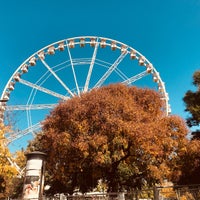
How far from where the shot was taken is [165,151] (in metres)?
14.8

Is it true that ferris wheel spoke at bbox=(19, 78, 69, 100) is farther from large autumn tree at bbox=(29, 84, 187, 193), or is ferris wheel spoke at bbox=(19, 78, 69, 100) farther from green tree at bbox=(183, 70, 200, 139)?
green tree at bbox=(183, 70, 200, 139)

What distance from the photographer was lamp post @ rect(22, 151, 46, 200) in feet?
34.9

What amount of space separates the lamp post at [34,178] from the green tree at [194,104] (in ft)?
35.3

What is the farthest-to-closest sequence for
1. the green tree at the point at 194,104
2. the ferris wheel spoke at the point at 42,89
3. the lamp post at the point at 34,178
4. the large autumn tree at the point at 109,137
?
1. the ferris wheel spoke at the point at 42,89
2. the green tree at the point at 194,104
3. the large autumn tree at the point at 109,137
4. the lamp post at the point at 34,178

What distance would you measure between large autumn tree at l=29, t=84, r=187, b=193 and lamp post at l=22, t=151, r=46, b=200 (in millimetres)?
2295

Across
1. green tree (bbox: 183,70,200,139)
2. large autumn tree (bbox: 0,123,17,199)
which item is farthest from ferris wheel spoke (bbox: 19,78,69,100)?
green tree (bbox: 183,70,200,139)

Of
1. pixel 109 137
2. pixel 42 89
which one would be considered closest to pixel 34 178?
pixel 109 137

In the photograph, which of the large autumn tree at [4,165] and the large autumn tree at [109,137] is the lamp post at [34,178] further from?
the large autumn tree at [4,165]

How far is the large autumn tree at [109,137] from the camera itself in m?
13.4

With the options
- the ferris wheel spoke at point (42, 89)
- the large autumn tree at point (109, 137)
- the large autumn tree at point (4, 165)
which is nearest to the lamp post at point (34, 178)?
the large autumn tree at point (109, 137)

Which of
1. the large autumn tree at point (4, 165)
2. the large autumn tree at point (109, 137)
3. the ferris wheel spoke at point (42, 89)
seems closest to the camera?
the large autumn tree at point (109, 137)

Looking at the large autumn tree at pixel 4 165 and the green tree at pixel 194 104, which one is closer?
the large autumn tree at pixel 4 165

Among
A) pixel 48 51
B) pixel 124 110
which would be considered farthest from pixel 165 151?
pixel 48 51

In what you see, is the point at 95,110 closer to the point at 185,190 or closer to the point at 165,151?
the point at 165,151
